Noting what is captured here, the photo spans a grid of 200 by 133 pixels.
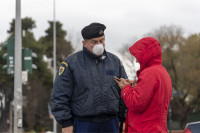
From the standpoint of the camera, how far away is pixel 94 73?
15.0ft

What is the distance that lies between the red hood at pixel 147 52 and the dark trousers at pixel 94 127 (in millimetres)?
798

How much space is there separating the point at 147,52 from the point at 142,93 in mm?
429

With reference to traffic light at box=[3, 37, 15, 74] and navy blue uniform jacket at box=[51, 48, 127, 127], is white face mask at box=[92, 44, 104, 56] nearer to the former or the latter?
navy blue uniform jacket at box=[51, 48, 127, 127]

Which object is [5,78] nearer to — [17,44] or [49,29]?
[49,29]

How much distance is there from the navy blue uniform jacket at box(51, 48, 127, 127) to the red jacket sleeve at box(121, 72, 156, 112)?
1.86ft

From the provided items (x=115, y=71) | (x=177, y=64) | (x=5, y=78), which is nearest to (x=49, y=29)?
(x=5, y=78)

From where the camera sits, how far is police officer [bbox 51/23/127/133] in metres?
4.50

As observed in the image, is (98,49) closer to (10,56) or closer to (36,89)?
(10,56)

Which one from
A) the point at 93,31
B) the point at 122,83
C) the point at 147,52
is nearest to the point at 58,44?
the point at 93,31

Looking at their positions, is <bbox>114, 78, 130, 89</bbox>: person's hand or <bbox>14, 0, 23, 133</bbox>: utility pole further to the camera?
<bbox>14, 0, 23, 133</bbox>: utility pole

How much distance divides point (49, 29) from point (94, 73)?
63.2 meters

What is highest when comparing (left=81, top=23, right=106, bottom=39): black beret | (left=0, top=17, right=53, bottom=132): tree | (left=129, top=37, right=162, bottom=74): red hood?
(left=81, top=23, right=106, bottom=39): black beret

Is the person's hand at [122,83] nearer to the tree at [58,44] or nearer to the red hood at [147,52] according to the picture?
the red hood at [147,52]

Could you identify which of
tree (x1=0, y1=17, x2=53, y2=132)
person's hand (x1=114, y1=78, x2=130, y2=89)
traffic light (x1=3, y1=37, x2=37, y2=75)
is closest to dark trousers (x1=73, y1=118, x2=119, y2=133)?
person's hand (x1=114, y1=78, x2=130, y2=89)
